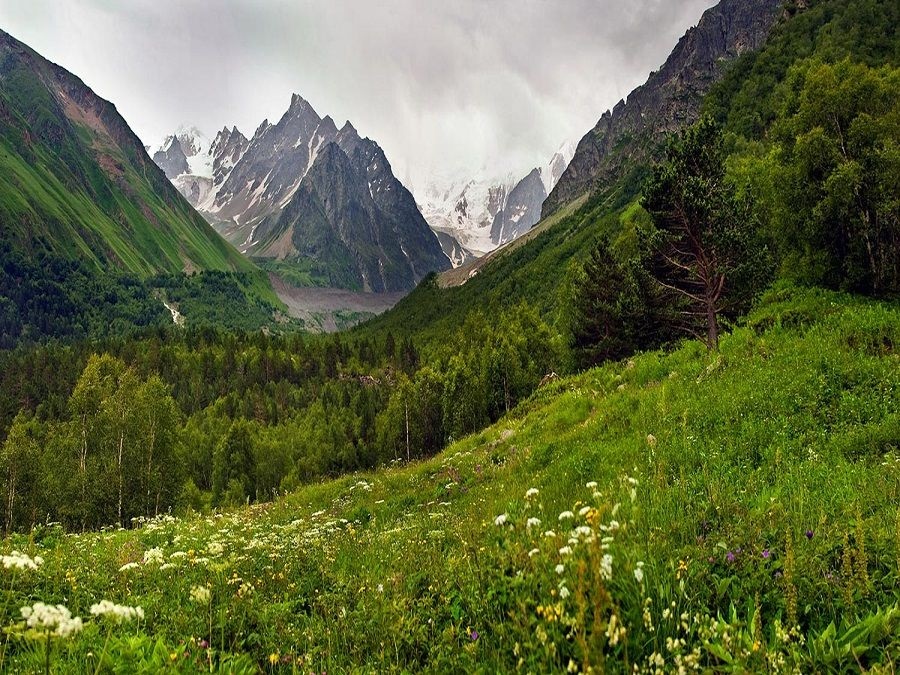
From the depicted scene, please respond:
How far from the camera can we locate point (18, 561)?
412cm

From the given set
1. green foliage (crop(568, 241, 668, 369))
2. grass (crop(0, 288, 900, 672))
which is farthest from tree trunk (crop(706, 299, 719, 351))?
green foliage (crop(568, 241, 668, 369))

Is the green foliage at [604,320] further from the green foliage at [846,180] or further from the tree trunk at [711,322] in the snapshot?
the tree trunk at [711,322]

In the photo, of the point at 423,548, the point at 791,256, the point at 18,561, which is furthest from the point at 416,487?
the point at 791,256

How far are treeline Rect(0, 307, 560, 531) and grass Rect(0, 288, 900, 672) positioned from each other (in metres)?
12.9

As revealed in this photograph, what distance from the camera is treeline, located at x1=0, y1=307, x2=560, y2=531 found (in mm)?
52031

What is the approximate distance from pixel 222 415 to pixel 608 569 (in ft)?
453

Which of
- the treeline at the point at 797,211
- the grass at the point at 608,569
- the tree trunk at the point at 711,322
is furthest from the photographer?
the treeline at the point at 797,211

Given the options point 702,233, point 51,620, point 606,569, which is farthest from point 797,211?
point 51,620

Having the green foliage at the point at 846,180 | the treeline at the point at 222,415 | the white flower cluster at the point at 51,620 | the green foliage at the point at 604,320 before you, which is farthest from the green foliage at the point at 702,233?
the treeline at the point at 222,415

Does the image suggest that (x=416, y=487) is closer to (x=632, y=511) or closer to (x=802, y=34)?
(x=632, y=511)

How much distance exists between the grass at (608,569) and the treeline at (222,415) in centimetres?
1292

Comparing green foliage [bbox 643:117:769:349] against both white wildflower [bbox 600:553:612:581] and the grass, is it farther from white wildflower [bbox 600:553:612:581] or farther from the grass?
white wildflower [bbox 600:553:612:581]

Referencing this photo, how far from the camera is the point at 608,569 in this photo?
141 inches

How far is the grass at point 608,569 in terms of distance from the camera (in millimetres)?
3484
